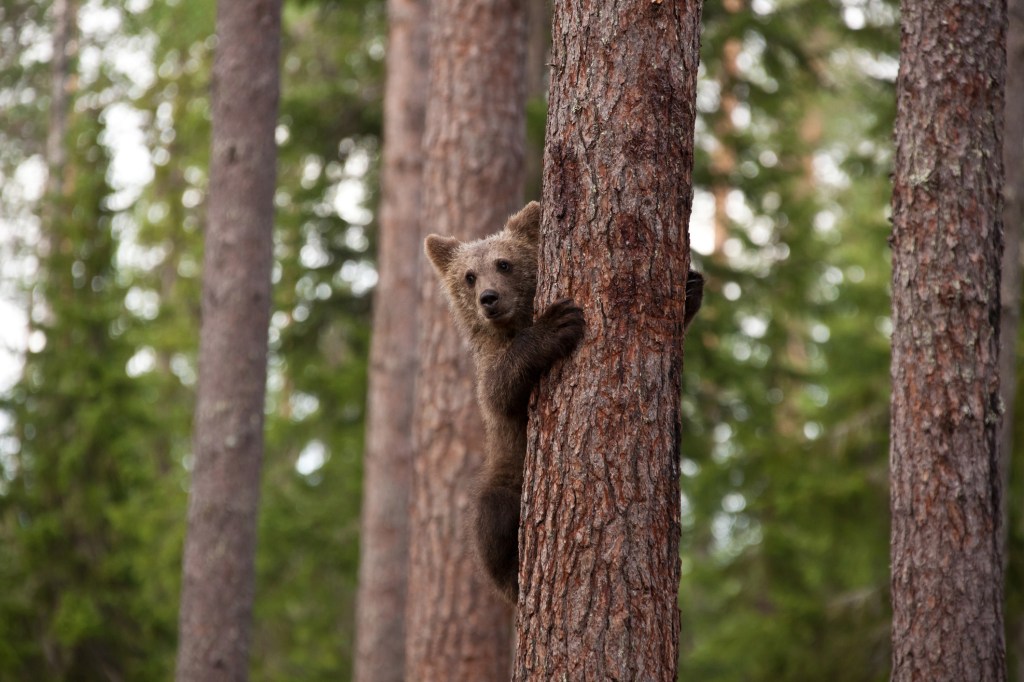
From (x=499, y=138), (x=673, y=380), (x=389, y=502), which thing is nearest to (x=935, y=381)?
(x=673, y=380)

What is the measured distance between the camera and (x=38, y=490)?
1166 cm

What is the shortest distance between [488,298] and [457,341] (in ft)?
6.92

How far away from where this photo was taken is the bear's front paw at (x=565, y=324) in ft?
13.1

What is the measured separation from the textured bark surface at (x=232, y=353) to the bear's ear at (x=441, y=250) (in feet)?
5.86

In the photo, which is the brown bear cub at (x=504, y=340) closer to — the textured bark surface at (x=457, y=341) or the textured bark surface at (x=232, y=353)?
the textured bark surface at (x=457, y=341)

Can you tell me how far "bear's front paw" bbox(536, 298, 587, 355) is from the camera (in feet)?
13.1

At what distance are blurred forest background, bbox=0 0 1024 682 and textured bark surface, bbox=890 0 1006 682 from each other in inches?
171

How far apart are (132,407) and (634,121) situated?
9247 millimetres

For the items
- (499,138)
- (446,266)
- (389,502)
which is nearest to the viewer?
(446,266)

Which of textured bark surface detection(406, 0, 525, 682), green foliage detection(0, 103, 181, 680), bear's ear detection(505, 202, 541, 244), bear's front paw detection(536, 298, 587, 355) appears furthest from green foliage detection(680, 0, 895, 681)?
bear's front paw detection(536, 298, 587, 355)

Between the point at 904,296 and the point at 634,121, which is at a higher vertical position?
the point at 634,121

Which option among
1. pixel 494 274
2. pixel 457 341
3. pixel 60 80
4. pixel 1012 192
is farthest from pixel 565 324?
pixel 60 80

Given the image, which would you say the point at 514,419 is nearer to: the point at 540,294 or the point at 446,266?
the point at 540,294

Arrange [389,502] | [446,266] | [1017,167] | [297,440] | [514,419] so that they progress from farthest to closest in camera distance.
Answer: [297,440], [389,502], [1017,167], [446,266], [514,419]
